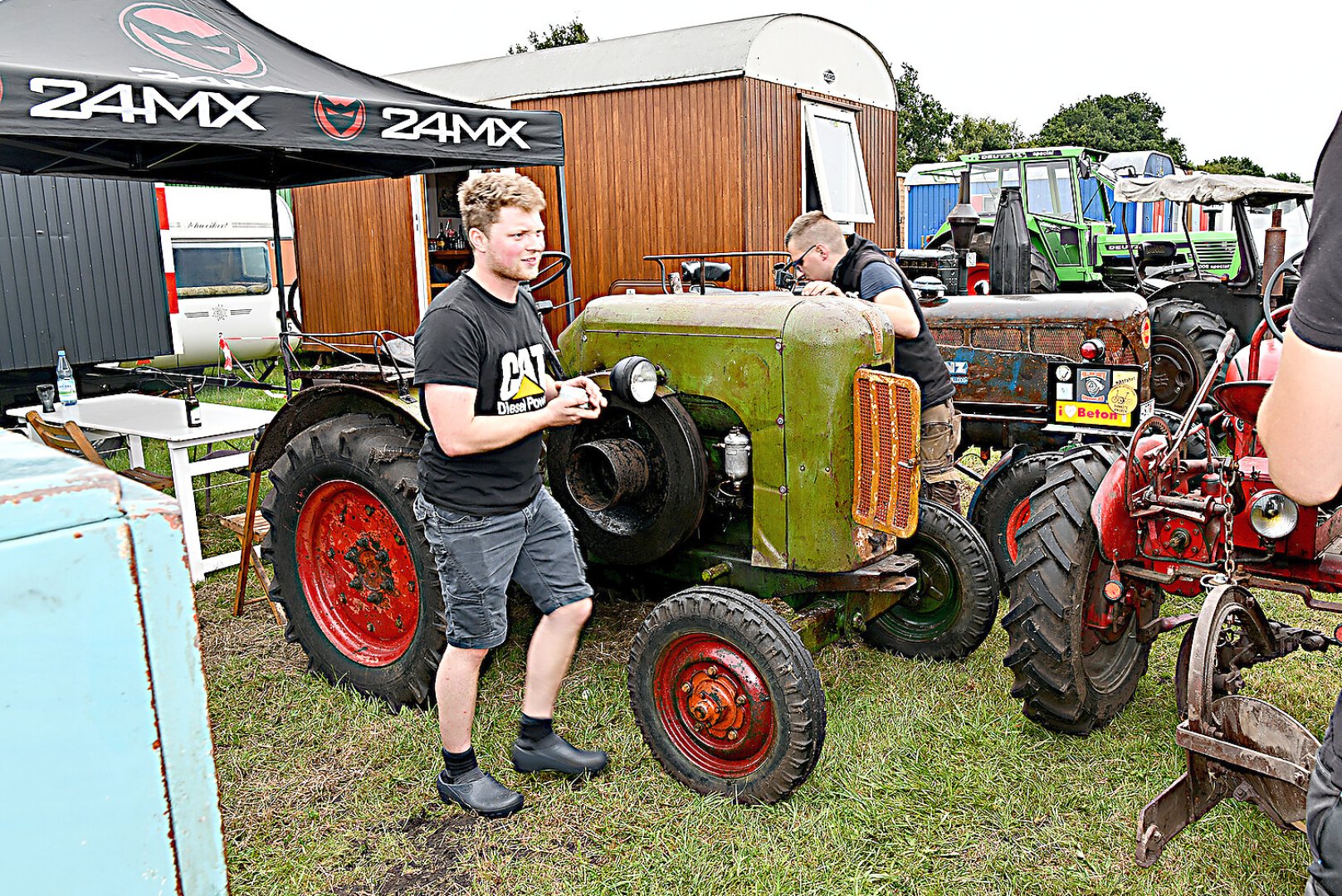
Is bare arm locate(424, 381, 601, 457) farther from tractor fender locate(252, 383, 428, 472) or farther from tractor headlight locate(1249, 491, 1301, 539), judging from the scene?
tractor headlight locate(1249, 491, 1301, 539)

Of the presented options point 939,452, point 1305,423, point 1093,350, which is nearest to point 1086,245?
point 1093,350

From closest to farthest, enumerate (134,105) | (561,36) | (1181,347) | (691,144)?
(134,105) → (691,144) → (1181,347) → (561,36)

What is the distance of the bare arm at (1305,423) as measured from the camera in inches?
44.8

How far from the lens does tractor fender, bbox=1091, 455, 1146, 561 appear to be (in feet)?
9.57

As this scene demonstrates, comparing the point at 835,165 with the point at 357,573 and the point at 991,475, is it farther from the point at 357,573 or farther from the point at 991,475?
the point at 357,573

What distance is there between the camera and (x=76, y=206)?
8.95m

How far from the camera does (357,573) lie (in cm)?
374

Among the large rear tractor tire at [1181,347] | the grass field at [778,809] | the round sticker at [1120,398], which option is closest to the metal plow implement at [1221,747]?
the grass field at [778,809]

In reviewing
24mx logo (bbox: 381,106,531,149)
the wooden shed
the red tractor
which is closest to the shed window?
the wooden shed

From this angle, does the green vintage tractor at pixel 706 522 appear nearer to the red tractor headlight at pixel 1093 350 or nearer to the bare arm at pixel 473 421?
the bare arm at pixel 473 421

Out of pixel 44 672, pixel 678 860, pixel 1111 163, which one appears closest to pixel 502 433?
pixel 678 860

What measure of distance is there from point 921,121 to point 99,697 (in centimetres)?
3626

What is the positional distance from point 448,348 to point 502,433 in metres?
0.27

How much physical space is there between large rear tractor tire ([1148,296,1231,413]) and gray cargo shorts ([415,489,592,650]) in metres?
6.44
